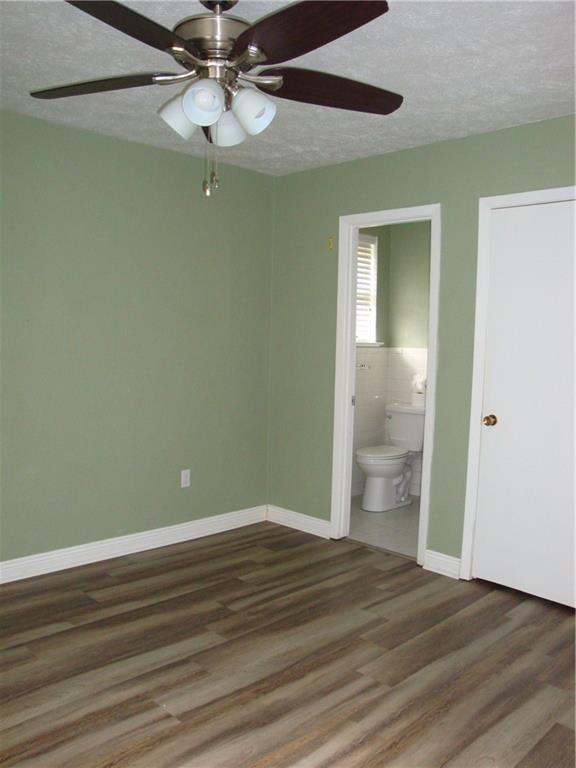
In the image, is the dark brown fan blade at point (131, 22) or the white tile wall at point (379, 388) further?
the white tile wall at point (379, 388)

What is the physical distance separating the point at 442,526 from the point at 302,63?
2.63m

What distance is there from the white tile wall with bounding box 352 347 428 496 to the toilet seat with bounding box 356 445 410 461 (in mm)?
295

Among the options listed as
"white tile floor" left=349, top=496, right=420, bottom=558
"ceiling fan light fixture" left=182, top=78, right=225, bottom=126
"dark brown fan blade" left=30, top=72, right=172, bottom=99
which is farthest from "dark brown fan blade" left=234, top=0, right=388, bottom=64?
"white tile floor" left=349, top=496, right=420, bottom=558

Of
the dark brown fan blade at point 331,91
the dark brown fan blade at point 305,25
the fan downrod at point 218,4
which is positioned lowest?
the dark brown fan blade at point 305,25

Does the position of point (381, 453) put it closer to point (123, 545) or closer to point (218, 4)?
point (123, 545)

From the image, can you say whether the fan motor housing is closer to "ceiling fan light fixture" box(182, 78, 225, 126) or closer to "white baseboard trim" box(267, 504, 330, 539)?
"ceiling fan light fixture" box(182, 78, 225, 126)

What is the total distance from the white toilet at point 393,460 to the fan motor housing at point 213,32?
367 centimetres

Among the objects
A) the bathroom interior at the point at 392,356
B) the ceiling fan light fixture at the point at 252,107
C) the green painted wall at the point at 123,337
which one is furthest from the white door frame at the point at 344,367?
the ceiling fan light fixture at the point at 252,107

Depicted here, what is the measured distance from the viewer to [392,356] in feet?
19.4

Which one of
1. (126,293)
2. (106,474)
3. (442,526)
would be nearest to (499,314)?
(442,526)

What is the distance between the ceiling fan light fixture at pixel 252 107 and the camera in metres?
2.07

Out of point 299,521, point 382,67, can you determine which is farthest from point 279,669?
point 382,67

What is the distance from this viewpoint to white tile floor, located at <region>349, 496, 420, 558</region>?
4.51m

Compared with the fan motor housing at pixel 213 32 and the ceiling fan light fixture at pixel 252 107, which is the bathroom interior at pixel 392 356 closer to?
the ceiling fan light fixture at pixel 252 107
